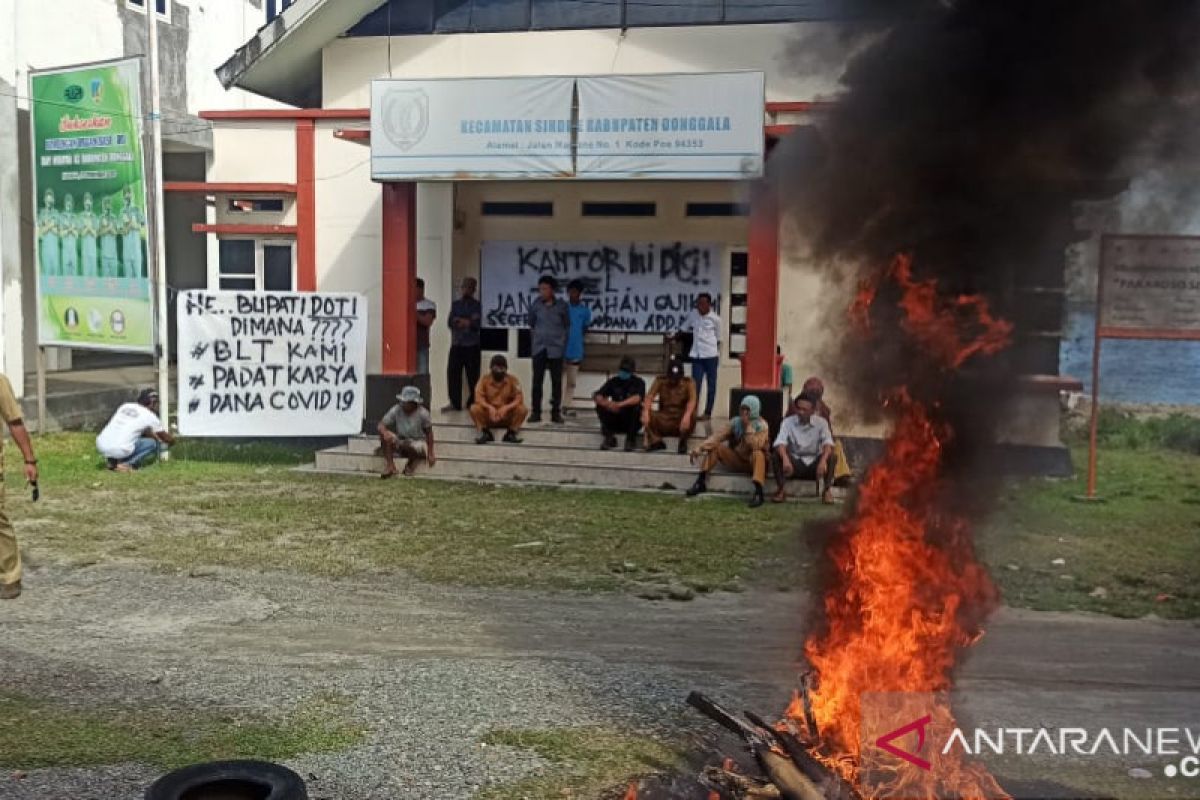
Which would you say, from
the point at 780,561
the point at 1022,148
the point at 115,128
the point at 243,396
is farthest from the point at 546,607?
the point at 115,128

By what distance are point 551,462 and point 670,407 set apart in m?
1.41

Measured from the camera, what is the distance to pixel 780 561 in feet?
27.9

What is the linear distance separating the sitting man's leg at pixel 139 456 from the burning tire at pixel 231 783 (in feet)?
28.5

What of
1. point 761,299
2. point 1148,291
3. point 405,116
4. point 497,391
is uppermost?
point 405,116

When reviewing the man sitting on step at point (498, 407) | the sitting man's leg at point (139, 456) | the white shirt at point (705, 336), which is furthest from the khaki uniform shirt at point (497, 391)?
the sitting man's leg at point (139, 456)

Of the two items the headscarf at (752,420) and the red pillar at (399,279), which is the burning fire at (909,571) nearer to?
the headscarf at (752,420)

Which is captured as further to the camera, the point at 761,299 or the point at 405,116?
the point at 405,116

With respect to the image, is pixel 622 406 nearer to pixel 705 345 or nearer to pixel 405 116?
pixel 705 345

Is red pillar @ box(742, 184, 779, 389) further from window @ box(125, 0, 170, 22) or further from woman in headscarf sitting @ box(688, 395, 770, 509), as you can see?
window @ box(125, 0, 170, 22)

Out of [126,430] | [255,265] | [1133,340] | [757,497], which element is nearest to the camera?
[757,497]

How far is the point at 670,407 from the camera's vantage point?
11.7 m

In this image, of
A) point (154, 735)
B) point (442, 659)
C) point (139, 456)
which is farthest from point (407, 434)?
point (154, 735)

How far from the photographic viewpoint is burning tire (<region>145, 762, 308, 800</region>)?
12.9 feet

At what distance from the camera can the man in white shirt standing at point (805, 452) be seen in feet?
34.8
